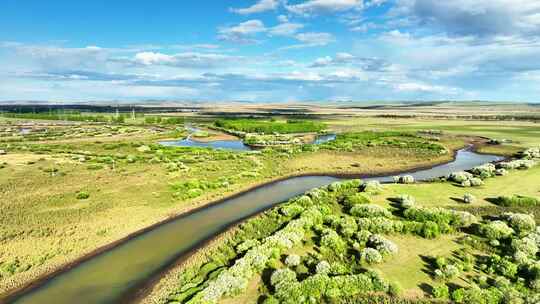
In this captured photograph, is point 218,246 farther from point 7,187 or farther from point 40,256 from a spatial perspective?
point 7,187

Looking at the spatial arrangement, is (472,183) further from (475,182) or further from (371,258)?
(371,258)

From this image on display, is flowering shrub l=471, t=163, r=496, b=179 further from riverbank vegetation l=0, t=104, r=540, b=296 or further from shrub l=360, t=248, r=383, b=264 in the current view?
shrub l=360, t=248, r=383, b=264

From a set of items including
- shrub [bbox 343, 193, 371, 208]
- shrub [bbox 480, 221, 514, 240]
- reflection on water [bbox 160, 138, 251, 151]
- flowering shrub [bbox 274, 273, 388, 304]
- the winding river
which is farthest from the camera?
reflection on water [bbox 160, 138, 251, 151]

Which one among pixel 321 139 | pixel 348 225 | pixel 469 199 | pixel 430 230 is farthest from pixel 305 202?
pixel 321 139

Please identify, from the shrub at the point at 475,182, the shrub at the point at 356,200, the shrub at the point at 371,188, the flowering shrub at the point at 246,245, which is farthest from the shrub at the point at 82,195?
the shrub at the point at 475,182

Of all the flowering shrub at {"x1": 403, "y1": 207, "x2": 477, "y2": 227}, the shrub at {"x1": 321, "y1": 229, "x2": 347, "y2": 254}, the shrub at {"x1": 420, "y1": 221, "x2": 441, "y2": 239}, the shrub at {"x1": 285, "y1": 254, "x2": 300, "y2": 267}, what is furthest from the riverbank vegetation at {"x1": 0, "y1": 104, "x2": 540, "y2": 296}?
the shrub at {"x1": 285, "y1": 254, "x2": 300, "y2": 267}

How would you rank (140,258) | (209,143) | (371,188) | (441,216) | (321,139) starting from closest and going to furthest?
(140,258)
(441,216)
(371,188)
(209,143)
(321,139)
